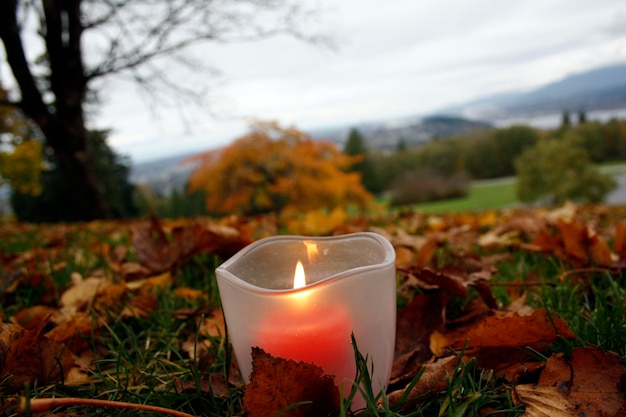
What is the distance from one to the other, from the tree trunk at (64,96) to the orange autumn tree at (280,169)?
1321cm

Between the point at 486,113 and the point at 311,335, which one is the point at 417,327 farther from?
the point at 486,113

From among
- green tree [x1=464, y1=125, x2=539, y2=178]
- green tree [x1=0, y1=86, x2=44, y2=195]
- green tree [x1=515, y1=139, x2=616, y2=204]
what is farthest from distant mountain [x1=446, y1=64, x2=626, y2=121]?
green tree [x1=0, y1=86, x2=44, y2=195]

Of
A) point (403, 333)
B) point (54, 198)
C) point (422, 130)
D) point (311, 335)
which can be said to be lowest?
point (54, 198)

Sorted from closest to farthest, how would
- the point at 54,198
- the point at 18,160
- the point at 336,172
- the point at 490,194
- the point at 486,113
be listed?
1. the point at 18,160
2. the point at 54,198
3. the point at 336,172
4. the point at 490,194
5. the point at 486,113

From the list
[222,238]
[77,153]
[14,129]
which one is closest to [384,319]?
[222,238]

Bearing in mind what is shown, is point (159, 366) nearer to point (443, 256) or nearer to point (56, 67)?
point (443, 256)

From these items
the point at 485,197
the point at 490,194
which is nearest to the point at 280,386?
the point at 485,197

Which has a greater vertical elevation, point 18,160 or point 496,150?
point 18,160

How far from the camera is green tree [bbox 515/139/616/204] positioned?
28969 millimetres

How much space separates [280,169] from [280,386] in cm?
2097

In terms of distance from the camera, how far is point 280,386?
0.43 meters

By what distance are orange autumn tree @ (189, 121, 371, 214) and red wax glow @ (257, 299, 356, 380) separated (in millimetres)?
18909

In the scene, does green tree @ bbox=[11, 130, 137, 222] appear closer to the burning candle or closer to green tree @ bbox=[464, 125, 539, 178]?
the burning candle

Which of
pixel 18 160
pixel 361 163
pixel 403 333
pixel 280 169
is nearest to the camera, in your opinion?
pixel 403 333
